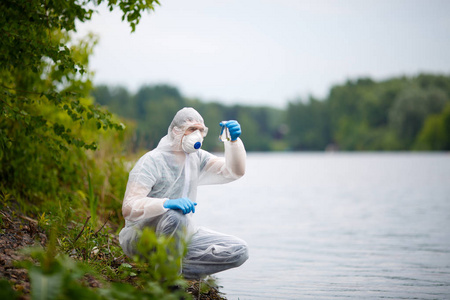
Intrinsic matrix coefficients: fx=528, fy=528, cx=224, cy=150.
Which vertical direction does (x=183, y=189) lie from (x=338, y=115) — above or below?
below

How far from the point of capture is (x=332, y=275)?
534 centimetres

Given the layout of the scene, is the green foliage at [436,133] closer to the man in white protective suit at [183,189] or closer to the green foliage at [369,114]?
the green foliage at [369,114]

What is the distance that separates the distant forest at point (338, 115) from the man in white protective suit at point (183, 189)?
2968 centimetres

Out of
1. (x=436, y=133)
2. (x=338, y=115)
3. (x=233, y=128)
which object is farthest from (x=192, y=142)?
(x=338, y=115)

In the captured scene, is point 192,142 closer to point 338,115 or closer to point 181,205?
point 181,205

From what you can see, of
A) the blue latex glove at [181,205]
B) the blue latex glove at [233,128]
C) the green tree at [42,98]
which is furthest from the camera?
the green tree at [42,98]

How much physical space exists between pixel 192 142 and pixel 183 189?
39 centimetres

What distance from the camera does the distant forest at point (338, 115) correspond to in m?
57.5

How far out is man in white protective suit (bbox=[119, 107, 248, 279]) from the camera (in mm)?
3701

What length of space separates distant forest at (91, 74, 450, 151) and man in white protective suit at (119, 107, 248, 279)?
29.7 meters

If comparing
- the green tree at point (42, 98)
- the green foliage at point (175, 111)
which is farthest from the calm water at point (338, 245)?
the green foliage at point (175, 111)

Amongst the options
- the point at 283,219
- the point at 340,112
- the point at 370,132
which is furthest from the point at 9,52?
the point at 340,112

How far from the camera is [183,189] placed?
3.95 meters

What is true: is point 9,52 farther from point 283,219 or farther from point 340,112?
point 340,112
